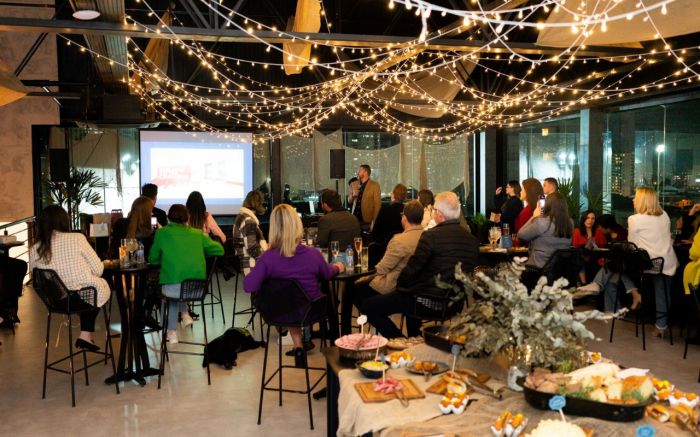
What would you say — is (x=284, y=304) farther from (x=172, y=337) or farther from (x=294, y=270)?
(x=172, y=337)

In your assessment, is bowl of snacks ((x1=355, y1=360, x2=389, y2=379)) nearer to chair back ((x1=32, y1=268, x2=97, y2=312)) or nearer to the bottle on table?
the bottle on table

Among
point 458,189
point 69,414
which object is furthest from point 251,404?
point 458,189

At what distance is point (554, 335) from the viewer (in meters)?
2.69

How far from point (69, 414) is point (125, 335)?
0.78 metres

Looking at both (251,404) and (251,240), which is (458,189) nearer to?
(251,240)

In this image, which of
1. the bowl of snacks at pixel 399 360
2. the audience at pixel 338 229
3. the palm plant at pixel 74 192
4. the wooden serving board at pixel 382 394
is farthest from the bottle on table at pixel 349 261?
the palm plant at pixel 74 192

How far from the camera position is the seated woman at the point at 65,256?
16.9ft

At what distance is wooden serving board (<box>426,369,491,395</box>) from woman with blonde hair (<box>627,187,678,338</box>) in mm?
4280

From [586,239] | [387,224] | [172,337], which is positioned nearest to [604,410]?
[172,337]

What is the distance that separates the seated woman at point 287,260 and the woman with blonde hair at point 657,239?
344 cm

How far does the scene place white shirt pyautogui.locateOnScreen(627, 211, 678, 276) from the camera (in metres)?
6.58

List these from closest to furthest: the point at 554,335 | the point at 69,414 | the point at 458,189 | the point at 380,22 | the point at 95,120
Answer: the point at 554,335 < the point at 69,414 < the point at 95,120 < the point at 380,22 < the point at 458,189

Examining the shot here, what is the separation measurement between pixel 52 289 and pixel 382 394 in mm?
3166

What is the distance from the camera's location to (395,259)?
17.6 ft
